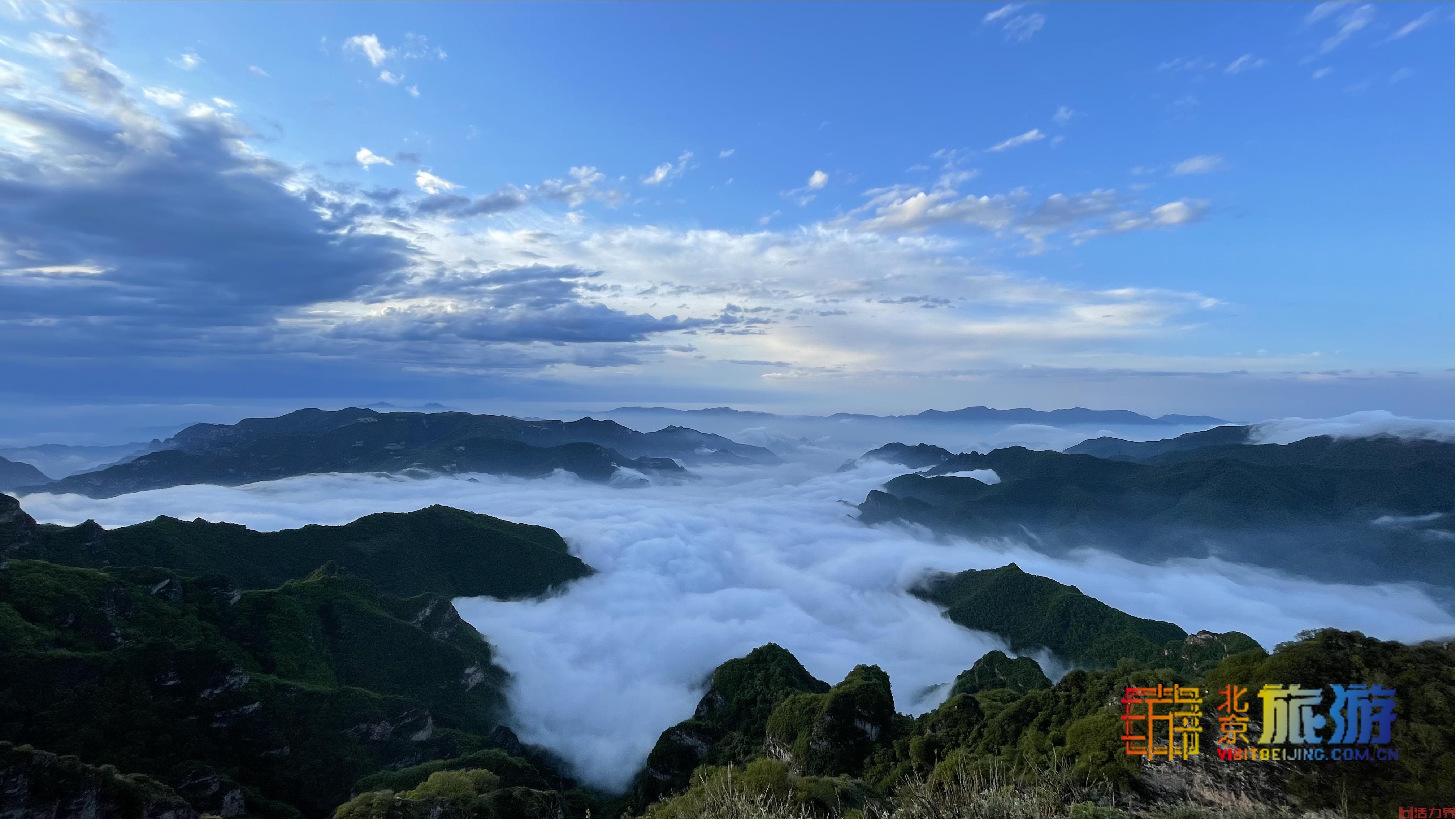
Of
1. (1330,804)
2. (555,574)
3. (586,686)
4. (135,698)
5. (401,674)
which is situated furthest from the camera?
(555,574)

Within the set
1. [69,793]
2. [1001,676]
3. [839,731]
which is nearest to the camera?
[69,793]

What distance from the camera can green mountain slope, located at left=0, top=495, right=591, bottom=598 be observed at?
104 metres

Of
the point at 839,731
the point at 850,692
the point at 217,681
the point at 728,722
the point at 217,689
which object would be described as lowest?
the point at 728,722

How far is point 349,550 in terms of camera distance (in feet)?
497

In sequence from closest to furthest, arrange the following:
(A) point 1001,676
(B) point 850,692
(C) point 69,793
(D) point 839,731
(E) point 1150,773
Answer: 1. (E) point 1150,773
2. (C) point 69,793
3. (D) point 839,731
4. (B) point 850,692
5. (A) point 1001,676

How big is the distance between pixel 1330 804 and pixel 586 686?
12750cm

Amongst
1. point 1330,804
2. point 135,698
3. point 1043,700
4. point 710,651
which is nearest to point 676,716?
point 710,651

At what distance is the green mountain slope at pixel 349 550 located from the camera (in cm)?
10419

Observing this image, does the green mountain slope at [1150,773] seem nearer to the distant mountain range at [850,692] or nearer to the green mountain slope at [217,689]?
the distant mountain range at [850,692]

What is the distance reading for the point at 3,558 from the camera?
262 feet

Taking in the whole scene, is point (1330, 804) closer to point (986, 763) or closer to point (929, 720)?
point (986, 763)

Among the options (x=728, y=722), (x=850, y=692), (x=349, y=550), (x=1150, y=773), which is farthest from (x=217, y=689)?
(x=1150, y=773)

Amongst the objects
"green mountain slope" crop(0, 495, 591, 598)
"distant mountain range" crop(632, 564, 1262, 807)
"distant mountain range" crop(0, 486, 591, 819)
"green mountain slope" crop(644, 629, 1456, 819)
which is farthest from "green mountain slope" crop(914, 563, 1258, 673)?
Answer: "green mountain slope" crop(0, 495, 591, 598)

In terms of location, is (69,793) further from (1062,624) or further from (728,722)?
(1062,624)
